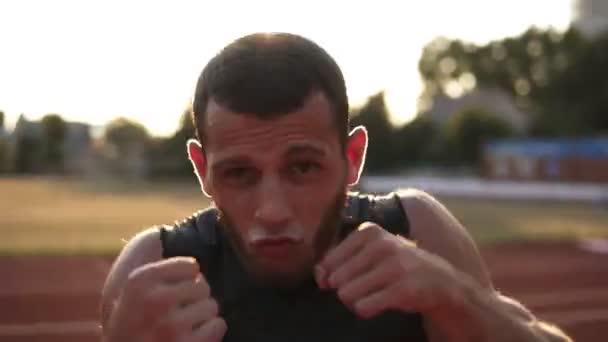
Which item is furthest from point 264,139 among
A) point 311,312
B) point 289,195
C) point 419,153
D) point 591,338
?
point 419,153

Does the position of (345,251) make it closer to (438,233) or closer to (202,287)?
(202,287)

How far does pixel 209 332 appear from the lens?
1.88m

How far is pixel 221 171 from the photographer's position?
86.0 inches

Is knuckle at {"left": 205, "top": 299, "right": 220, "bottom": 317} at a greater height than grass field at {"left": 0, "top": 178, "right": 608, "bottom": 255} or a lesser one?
greater

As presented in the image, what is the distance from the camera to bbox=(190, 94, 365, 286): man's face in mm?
2102

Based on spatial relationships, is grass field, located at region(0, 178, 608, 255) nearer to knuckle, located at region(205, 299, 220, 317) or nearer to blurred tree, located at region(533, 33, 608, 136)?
knuckle, located at region(205, 299, 220, 317)

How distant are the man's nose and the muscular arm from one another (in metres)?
0.47

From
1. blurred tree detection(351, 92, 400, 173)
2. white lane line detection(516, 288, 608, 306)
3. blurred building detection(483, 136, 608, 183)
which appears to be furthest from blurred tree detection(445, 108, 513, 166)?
white lane line detection(516, 288, 608, 306)

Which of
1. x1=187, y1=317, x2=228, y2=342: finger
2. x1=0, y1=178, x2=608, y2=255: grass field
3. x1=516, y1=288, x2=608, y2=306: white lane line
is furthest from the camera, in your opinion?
x1=0, y1=178, x2=608, y2=255: grass field

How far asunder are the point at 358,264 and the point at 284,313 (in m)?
0.43

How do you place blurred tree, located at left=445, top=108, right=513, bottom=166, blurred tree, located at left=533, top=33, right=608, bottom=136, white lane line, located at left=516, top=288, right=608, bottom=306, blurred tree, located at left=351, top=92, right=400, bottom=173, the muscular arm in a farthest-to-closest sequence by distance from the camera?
blurred tree, located at left=533, top=33, right=608, bottom=136, blurred tree, located at left=445, top=108, right=513, bottom=166, blurred tree, located at left=351, top=92, right=400, bottom=173, white lane line, located at left=516, top=288, right=608, bottom=306, the muscular arm

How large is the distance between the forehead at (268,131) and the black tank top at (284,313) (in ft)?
1.18

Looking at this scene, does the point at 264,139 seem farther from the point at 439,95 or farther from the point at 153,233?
the point at 439,95

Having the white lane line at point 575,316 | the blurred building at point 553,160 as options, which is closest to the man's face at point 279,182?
the white lane line at point 575,316
